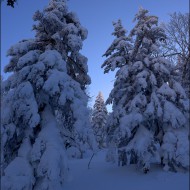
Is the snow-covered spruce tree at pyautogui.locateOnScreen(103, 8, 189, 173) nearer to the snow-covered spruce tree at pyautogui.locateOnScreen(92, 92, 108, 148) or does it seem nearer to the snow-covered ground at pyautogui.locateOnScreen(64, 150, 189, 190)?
the snow-covered ground at pyautogui.locateOnScreen(64, 150, 189, 190)

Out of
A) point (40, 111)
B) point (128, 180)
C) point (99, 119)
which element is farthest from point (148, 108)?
point (99, 119)

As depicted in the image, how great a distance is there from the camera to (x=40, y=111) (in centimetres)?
1374

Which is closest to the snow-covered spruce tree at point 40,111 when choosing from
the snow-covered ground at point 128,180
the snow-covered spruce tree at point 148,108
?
the snow-covered ground at point 128,180

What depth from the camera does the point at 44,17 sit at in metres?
14.1

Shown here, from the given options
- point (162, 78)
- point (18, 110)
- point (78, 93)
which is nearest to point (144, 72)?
point (162, 78)

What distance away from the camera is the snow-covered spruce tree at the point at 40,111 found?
11.6m

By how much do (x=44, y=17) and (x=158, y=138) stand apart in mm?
9965

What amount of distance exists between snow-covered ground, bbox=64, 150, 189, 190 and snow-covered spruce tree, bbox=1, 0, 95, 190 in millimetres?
3083

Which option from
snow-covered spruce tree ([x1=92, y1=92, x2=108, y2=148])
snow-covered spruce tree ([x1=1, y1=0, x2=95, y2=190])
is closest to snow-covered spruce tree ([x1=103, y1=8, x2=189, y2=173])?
snow-covered spruce tree ([x1=1, y1=0, x2=95, y2=190])

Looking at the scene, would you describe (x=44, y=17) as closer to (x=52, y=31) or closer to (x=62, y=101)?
(x=52, y=31)

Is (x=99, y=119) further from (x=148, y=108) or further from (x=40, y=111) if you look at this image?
(x=40, y=111)

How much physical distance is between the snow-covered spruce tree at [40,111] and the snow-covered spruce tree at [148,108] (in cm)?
432

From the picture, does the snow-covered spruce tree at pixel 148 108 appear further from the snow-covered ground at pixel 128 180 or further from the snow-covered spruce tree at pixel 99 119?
the snow-covered spruce tree at pixel 99 119

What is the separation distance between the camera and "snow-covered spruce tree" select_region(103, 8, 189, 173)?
53.2ft
